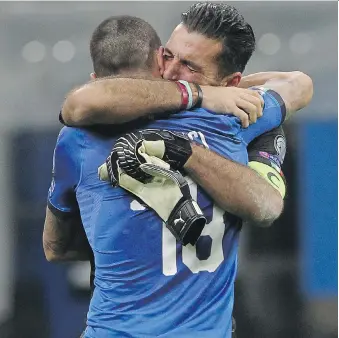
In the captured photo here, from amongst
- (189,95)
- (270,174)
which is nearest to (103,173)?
(189,95)

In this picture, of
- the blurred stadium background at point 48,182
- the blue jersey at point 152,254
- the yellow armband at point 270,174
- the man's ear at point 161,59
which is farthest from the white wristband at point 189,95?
the blurred stadium background at point 48,182

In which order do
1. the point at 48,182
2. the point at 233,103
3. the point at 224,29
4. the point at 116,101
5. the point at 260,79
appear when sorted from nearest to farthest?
the point at 116,101 < the point at 233,103 < the point at 224,29 < the point at 260,79 < the point at 48,182

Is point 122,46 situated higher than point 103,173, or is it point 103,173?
point 122,46

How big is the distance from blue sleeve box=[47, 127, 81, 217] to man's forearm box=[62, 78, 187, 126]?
7 cm

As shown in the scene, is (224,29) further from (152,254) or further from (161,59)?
(152,254)

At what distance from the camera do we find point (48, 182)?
510cm

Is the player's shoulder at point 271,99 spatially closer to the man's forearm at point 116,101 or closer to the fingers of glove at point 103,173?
the man's forearm at point 116,101

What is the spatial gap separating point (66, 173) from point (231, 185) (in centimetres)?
44

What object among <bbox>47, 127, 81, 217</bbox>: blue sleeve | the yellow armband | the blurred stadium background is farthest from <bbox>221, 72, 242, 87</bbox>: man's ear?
the blurred stadium background

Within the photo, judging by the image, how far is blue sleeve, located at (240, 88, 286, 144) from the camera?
2373 millimetres

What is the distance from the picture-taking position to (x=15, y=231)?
16.9 feet

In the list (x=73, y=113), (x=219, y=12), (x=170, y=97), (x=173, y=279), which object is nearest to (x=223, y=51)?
(x=219, y=12)

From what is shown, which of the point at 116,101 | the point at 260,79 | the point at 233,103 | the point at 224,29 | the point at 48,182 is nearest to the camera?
the point at 116,101

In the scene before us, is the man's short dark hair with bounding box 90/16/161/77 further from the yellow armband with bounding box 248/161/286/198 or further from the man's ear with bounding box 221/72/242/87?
the yellow armband with bounding box 248/161/286/198
